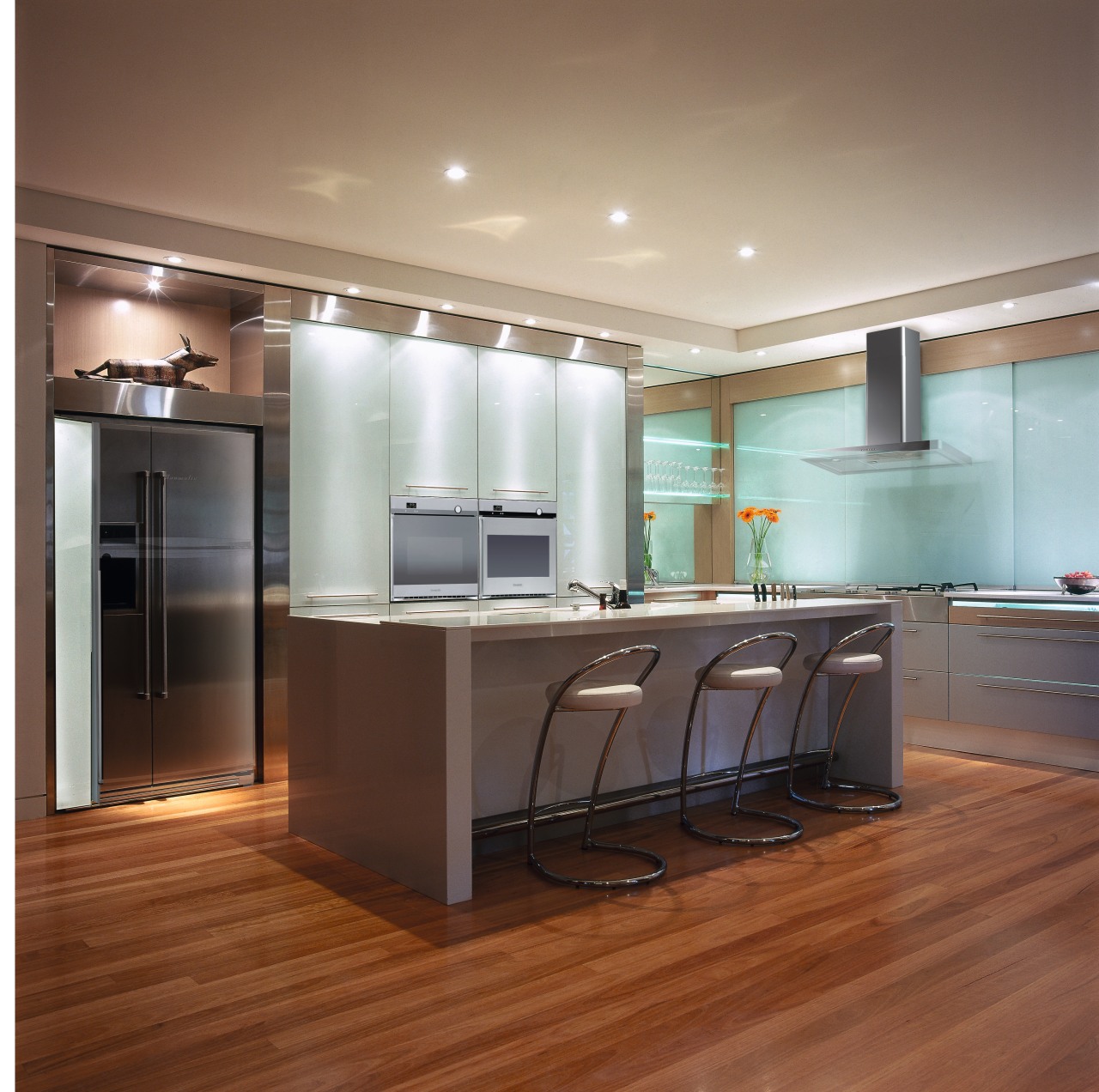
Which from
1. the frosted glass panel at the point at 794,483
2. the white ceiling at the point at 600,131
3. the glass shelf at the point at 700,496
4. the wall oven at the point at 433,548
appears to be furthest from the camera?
the glass shelf at the point at 700,496

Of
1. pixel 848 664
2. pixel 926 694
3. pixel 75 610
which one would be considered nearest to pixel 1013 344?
pixel 926 694

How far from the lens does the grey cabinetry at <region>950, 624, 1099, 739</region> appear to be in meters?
4.94

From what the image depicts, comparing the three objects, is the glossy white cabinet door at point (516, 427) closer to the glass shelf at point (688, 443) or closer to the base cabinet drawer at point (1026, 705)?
the glass shelf at point (688, 443)

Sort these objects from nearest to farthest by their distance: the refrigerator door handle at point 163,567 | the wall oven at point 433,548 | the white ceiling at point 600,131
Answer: the white ceiling at point 600,131 < the refrigerator door handle at point 163,567 < the wall oven at point 433,548

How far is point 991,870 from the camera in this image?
332 cm

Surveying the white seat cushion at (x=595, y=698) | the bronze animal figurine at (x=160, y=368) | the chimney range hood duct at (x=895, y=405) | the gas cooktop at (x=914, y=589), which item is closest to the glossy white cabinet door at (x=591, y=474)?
the chimney range hood duct at (x=895, y=405)

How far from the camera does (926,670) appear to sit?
18.4 ft

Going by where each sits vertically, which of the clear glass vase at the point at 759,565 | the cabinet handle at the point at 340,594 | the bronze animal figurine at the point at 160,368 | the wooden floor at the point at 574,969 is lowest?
the wooden floor at the point at 574,969

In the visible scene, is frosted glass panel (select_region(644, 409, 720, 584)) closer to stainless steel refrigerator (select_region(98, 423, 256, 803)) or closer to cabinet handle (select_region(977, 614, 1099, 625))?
cabinet handle (select_region(977, 614, 1099, 625))

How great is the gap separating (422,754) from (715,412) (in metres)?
5.14

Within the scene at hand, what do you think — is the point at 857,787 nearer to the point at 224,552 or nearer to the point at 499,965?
the point at 499,965

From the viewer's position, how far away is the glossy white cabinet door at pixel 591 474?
6.16 metres

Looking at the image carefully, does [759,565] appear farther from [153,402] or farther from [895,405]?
[153,402]

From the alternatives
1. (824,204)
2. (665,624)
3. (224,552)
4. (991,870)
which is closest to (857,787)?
(991,870)
